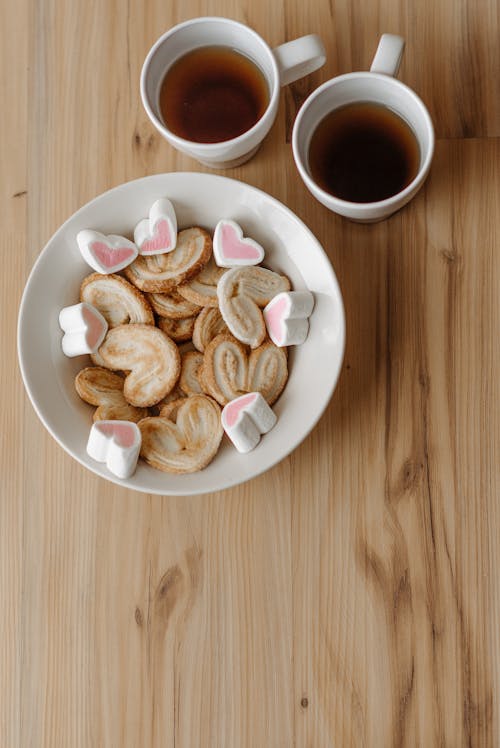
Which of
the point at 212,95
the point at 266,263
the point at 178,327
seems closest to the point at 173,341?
the point at 178,327

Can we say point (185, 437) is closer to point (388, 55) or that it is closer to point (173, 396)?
point (173, 396)

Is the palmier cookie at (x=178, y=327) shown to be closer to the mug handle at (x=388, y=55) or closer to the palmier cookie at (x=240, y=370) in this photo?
the palmier cookie at (x=240, y=370)

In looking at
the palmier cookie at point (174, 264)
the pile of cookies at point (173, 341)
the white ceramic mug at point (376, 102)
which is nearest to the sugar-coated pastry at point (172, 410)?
the pile of cookies at point (173, 341)

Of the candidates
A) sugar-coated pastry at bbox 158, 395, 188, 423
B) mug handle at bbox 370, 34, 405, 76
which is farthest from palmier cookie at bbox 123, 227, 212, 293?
mug handle at bbox 370, 34, 405, 76

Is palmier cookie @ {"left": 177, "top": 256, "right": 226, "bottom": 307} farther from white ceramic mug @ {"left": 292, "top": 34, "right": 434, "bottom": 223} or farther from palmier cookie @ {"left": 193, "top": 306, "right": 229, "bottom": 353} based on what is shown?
white ceramic mug @ {"left": 292, "top": 34, "right": 434, "bottom": 223}

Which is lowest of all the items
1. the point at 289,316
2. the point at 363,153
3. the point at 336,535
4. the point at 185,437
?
the point at 336,535

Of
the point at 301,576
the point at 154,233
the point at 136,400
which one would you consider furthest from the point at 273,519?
the point at 154,233
